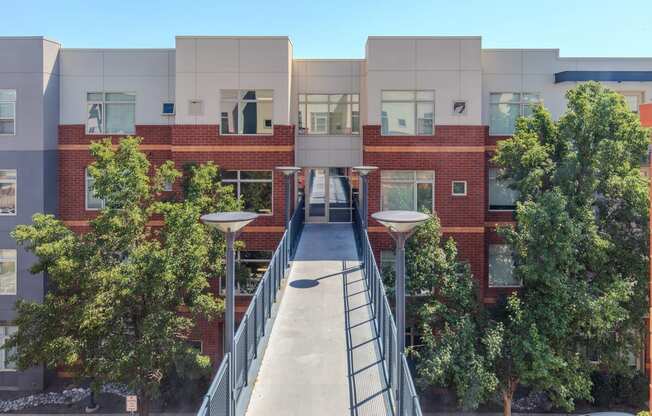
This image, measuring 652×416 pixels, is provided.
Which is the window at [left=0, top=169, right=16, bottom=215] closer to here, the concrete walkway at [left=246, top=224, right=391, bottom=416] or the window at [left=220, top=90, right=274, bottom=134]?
the window at [left=220, top=90, right=274, bottom=134]

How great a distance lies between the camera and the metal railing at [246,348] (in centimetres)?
706

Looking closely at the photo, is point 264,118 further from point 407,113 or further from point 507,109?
point 507,109

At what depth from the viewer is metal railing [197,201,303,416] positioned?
7.06 meters

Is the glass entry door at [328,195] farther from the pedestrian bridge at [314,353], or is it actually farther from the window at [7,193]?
the window at [7,193]

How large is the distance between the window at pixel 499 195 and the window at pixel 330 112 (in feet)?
18.8

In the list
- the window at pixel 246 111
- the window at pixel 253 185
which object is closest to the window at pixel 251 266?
the window at pixel 253 185

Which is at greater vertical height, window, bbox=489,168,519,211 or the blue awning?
the blue awning

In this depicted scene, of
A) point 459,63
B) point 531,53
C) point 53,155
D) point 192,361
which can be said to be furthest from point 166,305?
point 531,53

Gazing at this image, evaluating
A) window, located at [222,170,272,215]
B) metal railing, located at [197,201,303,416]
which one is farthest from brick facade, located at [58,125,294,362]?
metal railing, located at [197,201,303,416]

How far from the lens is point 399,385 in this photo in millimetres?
7875

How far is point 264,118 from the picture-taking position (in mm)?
19094

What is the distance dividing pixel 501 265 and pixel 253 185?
1028 cm

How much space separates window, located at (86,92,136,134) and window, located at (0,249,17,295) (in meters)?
5.58

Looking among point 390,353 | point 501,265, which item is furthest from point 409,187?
point 390,353
